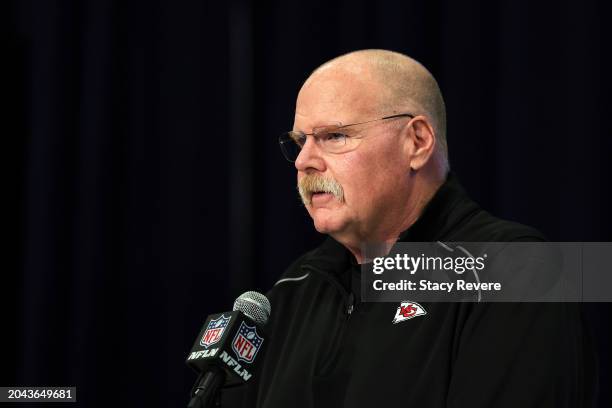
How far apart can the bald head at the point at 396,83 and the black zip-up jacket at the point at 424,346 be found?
0.53 ft

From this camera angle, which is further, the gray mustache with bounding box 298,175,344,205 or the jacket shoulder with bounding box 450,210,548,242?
the gray mustache with bounding box 298,175,344,205

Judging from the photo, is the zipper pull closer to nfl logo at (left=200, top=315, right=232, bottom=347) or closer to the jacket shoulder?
the jacket shoulder

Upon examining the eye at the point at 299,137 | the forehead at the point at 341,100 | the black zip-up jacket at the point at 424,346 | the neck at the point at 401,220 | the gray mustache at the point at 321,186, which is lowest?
the black zip-up jacket at the point at 424,346

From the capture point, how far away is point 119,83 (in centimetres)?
320

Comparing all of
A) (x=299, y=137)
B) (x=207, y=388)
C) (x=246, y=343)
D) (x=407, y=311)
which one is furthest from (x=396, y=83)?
(x=207, y=388)

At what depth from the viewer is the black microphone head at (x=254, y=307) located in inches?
60.9

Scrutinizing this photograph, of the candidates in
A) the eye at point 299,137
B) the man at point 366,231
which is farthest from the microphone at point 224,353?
the eye at point 299,137

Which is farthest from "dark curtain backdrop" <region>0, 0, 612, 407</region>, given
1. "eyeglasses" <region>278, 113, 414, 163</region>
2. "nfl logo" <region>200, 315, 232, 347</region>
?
"nfl logo" <region>200, 315, 232, 347</region>

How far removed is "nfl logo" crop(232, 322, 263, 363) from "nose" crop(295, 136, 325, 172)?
0.47 metres

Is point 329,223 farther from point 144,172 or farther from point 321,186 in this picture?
point 144,172

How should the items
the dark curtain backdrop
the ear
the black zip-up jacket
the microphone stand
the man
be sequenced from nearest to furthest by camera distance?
1. the microphone stand
2. the black zip-up jacket
3. the man
4. the ear
5. the dark curtain backdrop

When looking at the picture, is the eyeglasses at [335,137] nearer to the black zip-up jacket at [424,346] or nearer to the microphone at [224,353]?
the black zip-up jacket at [424,346]

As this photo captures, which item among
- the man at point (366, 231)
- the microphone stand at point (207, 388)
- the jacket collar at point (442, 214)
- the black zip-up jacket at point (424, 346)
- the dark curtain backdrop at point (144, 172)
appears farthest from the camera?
the dark curtain backdrop at point (144, 172)

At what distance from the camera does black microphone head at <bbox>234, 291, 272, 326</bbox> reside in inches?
60.9
